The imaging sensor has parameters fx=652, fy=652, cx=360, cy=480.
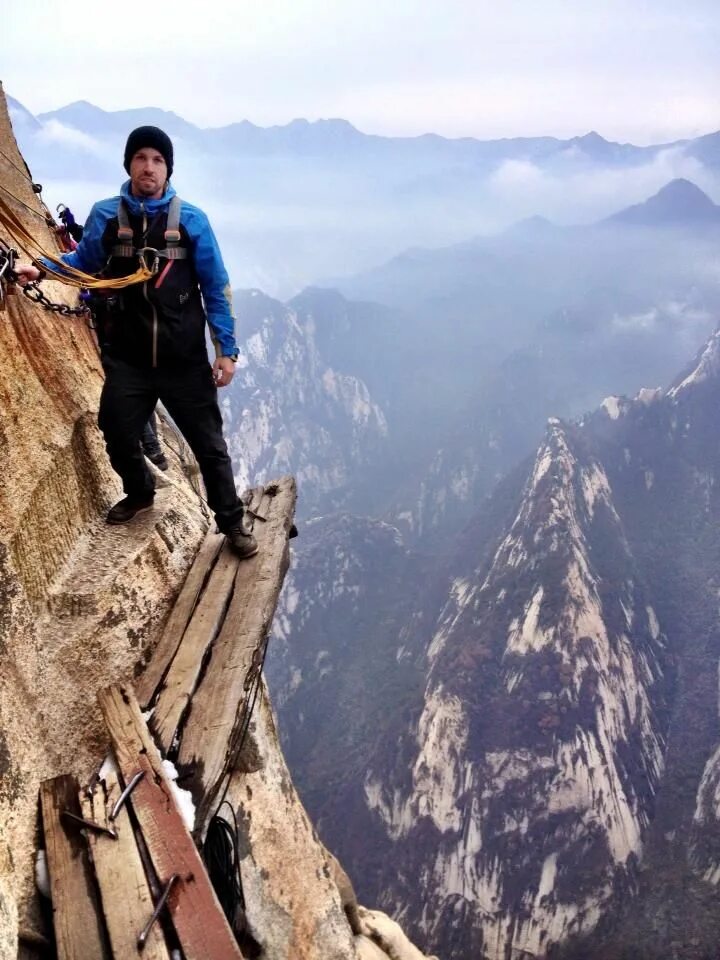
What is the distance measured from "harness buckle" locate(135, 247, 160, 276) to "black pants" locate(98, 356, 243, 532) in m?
1.13

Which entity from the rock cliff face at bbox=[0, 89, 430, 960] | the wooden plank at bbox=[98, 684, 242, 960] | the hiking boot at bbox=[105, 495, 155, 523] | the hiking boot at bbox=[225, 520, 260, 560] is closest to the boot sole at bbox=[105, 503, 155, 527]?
the hiking boot at bbox=[105, 495, 155, 523]

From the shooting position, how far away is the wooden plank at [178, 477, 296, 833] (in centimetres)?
682

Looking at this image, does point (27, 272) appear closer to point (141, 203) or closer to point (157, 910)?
point (141, 203)

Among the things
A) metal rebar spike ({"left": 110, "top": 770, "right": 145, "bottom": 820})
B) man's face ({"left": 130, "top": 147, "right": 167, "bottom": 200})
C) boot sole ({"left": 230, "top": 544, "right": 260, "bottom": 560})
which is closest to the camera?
metal rebar spike ({"left": 110, "top": 770, "right": 145, "bottom": 820})

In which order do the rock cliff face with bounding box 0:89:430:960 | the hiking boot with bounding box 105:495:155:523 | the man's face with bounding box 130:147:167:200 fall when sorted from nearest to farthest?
the man's face with bounding box 130:147:167:200 < the rock cliff face with bounding box 0:89:430:960 < the hiking boot with bounding box 105:495:155:523

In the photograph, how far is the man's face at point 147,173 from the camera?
6312 mm

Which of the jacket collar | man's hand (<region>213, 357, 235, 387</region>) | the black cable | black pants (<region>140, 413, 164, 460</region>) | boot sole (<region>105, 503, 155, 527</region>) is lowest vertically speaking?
the black cable

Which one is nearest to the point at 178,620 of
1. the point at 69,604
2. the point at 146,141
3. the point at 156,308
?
the point at 69,604

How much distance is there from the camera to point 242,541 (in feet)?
29.1

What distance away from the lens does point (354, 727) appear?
140875 millimetres

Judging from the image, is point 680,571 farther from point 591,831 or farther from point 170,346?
point 170,346

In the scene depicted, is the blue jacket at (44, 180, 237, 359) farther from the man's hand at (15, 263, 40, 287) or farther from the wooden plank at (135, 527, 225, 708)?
the wooden plank at (135, 527, 225, 708)

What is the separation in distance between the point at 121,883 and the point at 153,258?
5.76 metres

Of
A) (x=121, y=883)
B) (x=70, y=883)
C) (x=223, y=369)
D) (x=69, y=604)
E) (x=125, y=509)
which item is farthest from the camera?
(x=125, y=509)
